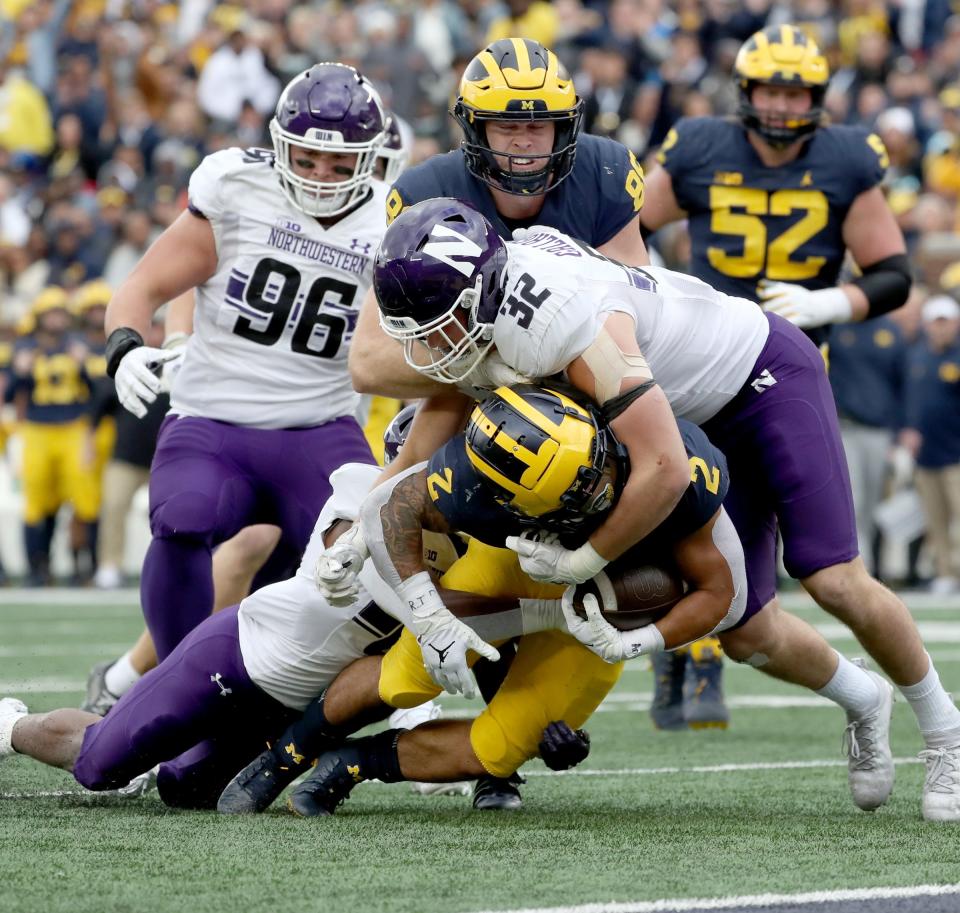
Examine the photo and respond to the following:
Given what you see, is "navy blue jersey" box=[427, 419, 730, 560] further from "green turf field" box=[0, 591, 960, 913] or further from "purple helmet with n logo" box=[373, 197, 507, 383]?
"green turf field" box=[0, 591, 960, 913]

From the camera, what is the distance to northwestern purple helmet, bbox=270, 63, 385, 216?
15.7 feet

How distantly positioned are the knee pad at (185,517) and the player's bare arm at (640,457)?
1459mm

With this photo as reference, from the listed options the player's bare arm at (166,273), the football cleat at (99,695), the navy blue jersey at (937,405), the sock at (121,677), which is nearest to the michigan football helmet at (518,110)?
the player's bare arm at (166,273)

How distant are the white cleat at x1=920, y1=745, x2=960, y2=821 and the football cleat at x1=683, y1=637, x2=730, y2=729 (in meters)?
1.57

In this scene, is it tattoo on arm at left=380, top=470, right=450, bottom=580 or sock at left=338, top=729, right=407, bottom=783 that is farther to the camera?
sock at left=338, top=729, right=407, bottom=783

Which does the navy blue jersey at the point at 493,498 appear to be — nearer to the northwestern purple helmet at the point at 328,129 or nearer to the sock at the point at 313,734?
the sock at the point at 313,734

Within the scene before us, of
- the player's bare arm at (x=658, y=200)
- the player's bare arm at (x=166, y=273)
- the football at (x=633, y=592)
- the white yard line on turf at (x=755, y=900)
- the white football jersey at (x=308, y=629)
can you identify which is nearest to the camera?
the white yard line on turf at (x=755, y=900)

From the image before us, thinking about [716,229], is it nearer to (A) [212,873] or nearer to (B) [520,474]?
(B) [520,474]

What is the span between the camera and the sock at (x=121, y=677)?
16.9ft

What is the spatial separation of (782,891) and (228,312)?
2.62 meters

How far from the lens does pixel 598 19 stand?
564 inches

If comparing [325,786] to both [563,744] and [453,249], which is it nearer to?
[563,744]

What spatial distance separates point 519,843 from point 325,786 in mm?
541

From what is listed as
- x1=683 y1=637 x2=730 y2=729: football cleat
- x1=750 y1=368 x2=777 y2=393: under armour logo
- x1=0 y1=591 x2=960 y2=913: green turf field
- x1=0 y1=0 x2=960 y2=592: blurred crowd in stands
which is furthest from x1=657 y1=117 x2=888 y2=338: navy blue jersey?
x1=0 y1=0 x2=960 y2=592: blurred crowd in stands
